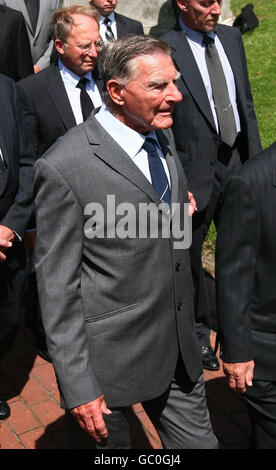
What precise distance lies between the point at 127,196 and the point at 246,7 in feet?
31.5

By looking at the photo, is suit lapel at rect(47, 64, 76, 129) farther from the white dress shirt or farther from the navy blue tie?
the navy blue tie

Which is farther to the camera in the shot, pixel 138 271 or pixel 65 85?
pixel 65 85

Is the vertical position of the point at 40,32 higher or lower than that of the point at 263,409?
higher

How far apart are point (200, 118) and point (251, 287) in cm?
195

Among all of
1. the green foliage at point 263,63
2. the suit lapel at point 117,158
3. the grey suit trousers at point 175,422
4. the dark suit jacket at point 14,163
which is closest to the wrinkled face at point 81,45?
the dark suit jacket at point 14,163

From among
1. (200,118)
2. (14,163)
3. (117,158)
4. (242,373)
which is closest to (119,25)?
(200,118)

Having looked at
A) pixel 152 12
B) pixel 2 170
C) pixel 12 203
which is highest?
pixel 2 170

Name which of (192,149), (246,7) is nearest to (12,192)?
(192,149)

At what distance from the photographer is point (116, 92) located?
3.00 meters

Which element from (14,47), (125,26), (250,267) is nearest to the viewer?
(250,267)

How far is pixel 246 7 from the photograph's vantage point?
11.7 meters

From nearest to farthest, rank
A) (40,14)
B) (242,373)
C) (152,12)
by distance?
(242,373) < (40,14) < (152,12)

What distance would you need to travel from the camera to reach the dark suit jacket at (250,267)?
3000mm

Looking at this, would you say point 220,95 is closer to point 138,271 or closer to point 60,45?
point 60,45
